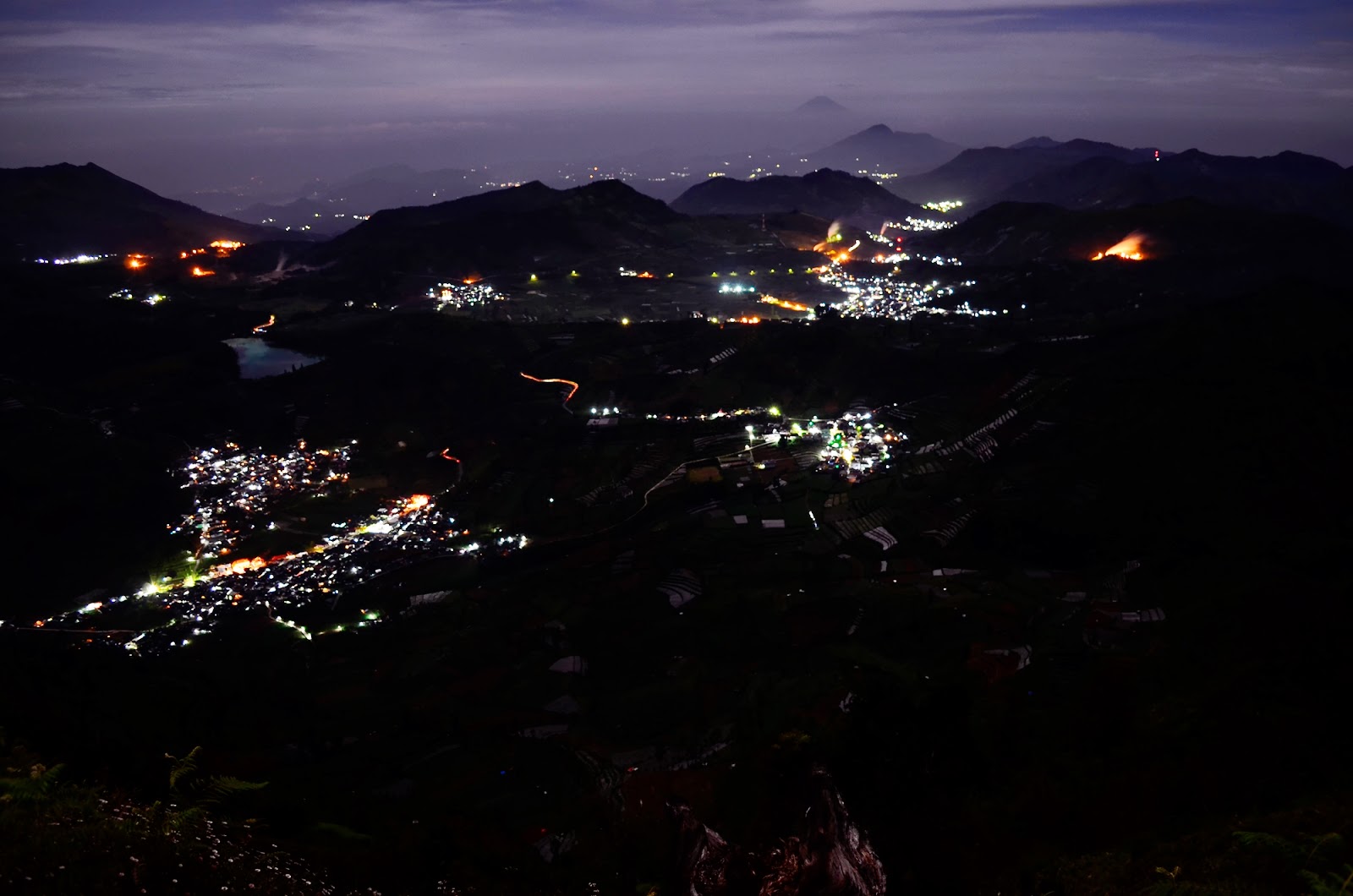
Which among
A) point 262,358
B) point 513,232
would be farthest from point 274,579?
point 513,232

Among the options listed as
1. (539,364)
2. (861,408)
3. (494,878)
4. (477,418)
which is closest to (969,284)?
(861,408)

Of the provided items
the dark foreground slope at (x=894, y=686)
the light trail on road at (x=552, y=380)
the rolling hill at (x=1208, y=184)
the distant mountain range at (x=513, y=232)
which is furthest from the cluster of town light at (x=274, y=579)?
the rolling hill at (x=1208, y=184)

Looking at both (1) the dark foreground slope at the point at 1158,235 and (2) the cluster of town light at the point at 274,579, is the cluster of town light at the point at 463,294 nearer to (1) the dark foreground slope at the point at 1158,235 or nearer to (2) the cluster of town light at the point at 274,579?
(2) the cluster of town light at the point at 274,579

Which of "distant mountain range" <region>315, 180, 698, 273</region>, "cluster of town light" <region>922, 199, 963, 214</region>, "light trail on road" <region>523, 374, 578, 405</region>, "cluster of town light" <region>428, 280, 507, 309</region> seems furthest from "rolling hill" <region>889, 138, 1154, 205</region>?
"light trail on road" <region>523, 374, 578, 405</region>

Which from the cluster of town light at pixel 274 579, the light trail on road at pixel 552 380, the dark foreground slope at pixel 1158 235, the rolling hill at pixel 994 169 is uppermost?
the rolling hill at pixel 994 169

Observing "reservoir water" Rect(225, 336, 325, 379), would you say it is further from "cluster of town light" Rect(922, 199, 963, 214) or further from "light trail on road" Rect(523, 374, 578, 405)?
"cluster of town light" Rect(922, 199, 963, 214)

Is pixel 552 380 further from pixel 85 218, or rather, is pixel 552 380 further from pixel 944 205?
pixel 944 205
